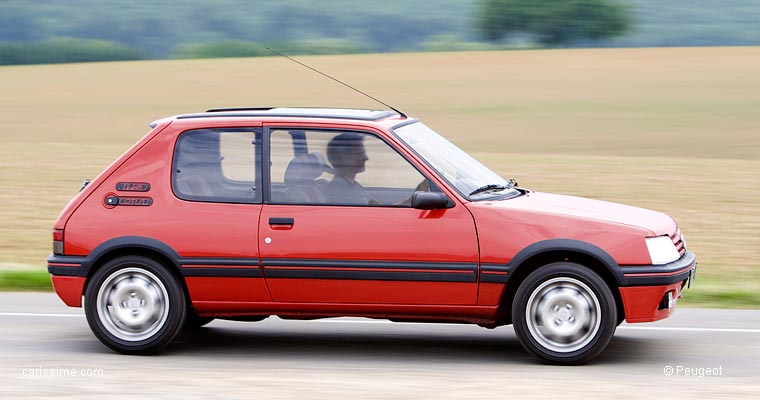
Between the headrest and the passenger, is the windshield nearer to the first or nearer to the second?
the passenger

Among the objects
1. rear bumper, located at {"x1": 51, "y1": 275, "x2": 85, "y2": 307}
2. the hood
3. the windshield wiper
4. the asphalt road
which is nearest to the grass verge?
the asphalt road

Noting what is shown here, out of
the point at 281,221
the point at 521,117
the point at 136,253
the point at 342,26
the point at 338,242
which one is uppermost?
the point at 281,221

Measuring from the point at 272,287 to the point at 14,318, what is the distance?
2.53 m

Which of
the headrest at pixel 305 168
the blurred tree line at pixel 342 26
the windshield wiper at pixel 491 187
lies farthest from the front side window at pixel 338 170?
the blurred tree line at pixel 342 26

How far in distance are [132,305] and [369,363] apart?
1513 mm

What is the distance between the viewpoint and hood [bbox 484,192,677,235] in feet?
23.4

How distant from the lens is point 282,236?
7.21m

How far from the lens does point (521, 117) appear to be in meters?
33.8

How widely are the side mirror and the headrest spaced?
2.13 ft

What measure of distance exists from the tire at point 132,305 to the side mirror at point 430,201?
157 centimetres

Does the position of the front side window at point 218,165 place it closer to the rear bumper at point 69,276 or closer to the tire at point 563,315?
the rear bumper at point 69,276

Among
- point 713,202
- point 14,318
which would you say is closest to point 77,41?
point 713,202

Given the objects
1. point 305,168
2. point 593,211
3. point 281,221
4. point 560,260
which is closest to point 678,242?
point 593,211

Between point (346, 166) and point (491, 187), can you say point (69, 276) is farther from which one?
point (491, 187)
